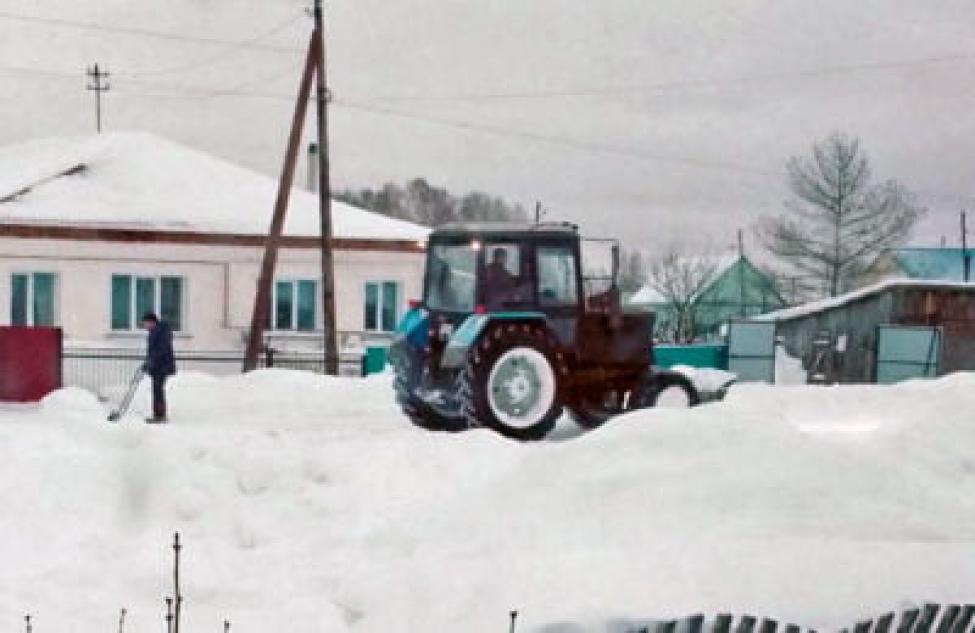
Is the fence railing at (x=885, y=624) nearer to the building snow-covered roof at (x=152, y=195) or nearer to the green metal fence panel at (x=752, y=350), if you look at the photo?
the green metal fence panel at (x=752, y=350)

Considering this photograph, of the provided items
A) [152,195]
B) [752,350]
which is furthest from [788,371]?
[152,195]

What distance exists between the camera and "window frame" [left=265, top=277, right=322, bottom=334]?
3228 centimetres

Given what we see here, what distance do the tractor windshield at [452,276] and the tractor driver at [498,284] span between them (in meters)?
0.20

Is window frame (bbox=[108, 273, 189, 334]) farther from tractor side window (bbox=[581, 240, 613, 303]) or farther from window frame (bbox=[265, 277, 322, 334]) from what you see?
tractor side window (bbox=[581, 240, 613, 303])

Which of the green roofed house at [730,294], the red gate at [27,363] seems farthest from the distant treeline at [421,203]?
the red gate at [27,363]

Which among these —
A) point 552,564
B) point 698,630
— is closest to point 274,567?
point 552,564

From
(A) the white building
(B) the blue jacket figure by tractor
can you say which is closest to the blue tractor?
(B) the blue jacket figure by tractor

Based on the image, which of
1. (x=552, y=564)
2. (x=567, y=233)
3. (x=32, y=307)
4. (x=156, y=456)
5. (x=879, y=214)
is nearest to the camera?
(x=552, y=564)

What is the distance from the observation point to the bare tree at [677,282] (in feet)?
168

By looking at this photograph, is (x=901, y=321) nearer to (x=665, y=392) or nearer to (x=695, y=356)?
(x=695, y=356)

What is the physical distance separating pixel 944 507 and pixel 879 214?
1957 inches

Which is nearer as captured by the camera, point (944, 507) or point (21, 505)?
point (944, 507)

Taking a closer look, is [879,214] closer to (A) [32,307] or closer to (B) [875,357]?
(B) [875,357]

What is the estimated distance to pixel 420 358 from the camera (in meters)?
16.5
